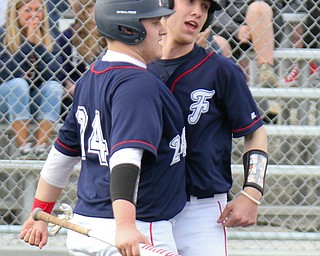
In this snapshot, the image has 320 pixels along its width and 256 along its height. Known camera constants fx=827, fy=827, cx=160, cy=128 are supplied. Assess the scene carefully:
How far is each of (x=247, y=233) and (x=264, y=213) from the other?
19cm

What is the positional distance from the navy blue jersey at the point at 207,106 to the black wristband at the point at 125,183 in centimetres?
64

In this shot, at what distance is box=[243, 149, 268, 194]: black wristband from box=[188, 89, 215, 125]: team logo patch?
0.28 meters

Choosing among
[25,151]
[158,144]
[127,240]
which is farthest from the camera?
[25,151]

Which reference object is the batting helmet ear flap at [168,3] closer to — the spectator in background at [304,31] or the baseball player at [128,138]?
the baseball player at [128,138]

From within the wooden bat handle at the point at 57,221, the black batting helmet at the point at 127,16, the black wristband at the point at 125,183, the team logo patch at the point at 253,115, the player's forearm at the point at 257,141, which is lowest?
the player's forearm at the point at 257,141

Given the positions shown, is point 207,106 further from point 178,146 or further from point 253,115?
point 178,146

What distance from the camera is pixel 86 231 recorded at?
273cm

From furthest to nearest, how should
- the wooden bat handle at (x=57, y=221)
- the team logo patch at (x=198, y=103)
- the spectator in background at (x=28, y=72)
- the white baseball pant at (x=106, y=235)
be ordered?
the spectator in background at (x=28, y=72)
the team logo patch at (x=198, y=103)
the white baseball pant at (x=106, y=235)
the wooden bat handle at (x=57, y=221)

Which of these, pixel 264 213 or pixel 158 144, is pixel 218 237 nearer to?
pixel 158 144

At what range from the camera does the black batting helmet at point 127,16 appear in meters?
2.78

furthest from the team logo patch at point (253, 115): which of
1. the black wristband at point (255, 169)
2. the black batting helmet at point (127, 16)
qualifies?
the black batting helmet at point (127, 16)

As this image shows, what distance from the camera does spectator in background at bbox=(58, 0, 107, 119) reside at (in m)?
5.15

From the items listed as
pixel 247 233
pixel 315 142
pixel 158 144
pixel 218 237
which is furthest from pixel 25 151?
pixel 158 144

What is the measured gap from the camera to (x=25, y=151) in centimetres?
517
